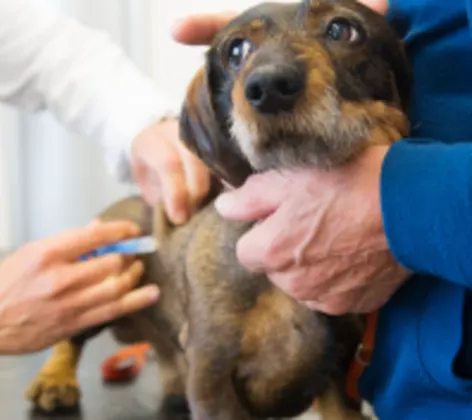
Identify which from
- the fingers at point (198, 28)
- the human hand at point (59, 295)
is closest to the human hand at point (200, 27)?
the fingers at point (198, 28)

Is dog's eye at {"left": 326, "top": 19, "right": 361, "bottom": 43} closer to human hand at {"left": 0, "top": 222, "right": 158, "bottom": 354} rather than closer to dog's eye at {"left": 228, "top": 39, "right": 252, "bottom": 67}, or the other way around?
dog's eye at {"left": 228, "top": 39, "right": 252, "bottom": 67}

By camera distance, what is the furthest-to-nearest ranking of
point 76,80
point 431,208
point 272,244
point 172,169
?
1. point 76,80
2. point 172,169
3. point 272,244
4. point 431,208

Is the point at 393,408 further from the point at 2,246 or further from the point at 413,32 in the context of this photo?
the point at 2,246

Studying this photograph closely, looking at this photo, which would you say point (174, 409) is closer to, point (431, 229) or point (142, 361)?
point (142, 361)

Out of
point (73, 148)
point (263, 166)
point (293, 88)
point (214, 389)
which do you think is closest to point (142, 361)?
point (214, 389)

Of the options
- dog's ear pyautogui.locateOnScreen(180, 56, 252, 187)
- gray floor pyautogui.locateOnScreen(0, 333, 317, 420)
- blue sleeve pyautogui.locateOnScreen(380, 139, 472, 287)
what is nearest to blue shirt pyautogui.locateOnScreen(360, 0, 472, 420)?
blue sleeve pyautogui.locateOnScreen(380, 139, 472, 287)

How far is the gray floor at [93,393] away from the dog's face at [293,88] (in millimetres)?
380

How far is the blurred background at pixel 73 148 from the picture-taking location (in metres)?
2.23

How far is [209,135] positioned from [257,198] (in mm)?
117

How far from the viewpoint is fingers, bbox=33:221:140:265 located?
1.11m

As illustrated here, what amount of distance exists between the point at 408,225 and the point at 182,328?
0.49 m

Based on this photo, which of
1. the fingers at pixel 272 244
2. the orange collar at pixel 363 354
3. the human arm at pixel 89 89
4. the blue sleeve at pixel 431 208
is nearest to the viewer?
the blue sleeve at pixel 431 208

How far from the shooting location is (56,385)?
1.14 m

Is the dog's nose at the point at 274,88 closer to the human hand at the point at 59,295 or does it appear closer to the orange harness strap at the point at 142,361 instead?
the orange harness strap at the point at 142,361
